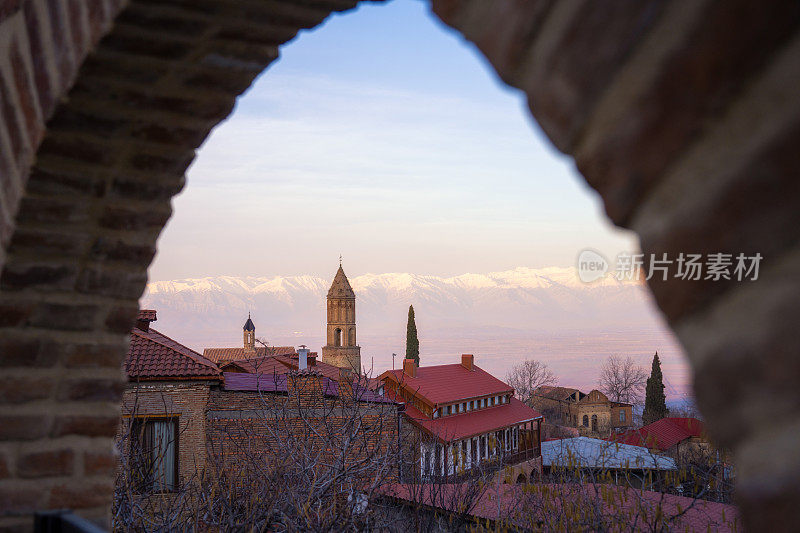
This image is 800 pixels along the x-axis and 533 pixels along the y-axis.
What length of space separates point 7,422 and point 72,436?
180 millimetres

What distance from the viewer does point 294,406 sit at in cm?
1268

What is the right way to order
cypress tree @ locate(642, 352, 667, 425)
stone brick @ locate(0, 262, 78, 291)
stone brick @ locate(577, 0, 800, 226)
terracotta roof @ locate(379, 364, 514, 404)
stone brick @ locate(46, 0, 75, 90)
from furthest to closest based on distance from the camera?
cypress tree @ locate(642, 352, 667, 425) < terracotta roof @ locate(379, 364, 514, 404) < stone brick @ locate(0, 262, 78, 291) < stone brick @ locate(46, 0, 75, 90) < stone brick @ locate(577, 0, 800, 226)

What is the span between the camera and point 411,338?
1674 inches

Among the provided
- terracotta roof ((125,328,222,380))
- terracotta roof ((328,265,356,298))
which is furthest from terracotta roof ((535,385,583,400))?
terracotta roof ((125,328,222,380))

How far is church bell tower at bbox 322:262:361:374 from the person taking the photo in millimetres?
51094

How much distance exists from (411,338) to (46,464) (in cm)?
4077

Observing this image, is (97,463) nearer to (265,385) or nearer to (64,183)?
(64,183)

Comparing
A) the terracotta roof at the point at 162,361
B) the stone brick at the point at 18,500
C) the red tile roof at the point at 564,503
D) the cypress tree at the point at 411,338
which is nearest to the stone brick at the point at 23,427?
the stone brick at the point at 18,500

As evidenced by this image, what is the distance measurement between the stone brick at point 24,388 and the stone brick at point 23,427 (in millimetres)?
51

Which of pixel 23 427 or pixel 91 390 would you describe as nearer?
pixel 23 427

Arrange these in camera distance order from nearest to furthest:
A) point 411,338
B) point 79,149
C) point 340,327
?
point 79,149, point 411,338, point 340,327

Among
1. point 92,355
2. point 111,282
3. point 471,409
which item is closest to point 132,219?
point 111,282

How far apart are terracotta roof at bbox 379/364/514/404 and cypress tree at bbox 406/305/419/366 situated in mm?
10633

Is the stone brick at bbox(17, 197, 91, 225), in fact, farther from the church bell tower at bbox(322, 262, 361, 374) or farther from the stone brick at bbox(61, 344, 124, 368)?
the church bell tower at bbox(322, 262, 361, 374)
